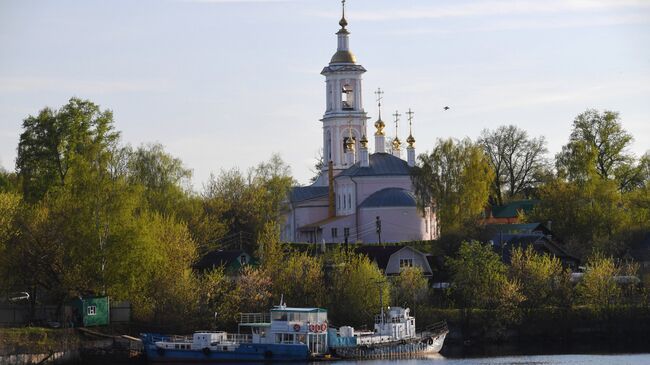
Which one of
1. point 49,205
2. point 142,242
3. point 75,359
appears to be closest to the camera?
point 75,359

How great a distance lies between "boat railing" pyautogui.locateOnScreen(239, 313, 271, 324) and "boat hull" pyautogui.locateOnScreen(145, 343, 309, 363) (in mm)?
3153

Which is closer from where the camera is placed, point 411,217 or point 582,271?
point 582,271

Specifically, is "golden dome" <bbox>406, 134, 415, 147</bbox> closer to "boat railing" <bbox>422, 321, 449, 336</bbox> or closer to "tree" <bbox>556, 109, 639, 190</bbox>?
"tree" <bbox>556, 109, 639, 190</bbox>

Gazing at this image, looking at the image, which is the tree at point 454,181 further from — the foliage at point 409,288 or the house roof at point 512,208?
the house roof at point 512,208

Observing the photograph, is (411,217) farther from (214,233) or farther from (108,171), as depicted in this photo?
(108,171)

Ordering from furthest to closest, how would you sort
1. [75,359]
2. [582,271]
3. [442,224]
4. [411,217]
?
[411,217], [442,224], [582,271], [75,359]

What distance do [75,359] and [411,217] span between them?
46604mm

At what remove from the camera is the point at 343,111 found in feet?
434

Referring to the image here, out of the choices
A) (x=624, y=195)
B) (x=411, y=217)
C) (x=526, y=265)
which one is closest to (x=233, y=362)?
(x=526, y=265)

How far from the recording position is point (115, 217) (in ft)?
274

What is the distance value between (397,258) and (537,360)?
2684 cm

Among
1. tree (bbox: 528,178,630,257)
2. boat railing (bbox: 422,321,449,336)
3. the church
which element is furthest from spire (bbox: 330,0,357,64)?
boat railing (bbox: 422,321,449,336)

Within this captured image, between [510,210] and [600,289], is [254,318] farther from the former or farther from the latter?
[510,210]

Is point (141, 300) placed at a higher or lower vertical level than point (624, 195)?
lower
